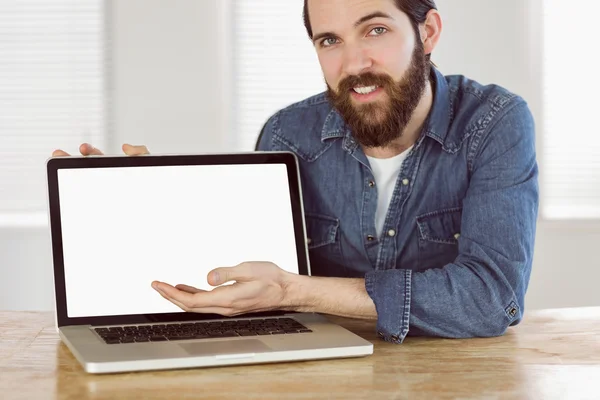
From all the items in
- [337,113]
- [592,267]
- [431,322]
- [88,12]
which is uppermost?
[88,12]

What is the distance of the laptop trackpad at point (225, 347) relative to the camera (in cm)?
105

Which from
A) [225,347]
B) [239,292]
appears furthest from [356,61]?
[225,347]

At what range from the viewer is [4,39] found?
145 inches

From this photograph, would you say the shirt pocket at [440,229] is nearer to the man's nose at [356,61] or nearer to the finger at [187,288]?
the man's nose at [356,61]

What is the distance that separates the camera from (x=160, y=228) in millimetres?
1323

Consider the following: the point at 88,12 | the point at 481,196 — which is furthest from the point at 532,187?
the point at 88,12

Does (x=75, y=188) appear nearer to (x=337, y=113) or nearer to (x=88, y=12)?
(x=337, y=113)

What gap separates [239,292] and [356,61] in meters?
0.53

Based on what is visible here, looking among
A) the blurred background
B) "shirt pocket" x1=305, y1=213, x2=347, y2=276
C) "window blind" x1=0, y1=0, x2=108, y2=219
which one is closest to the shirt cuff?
"shirt pocket" x1=305, y1=213, x2=347, y2=276

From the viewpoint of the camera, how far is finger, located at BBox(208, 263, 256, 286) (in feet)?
3.60

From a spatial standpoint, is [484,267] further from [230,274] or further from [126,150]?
[126,150]

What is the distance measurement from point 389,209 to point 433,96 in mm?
243

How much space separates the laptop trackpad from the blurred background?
256 centimetres

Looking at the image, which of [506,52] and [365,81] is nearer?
[365,81]
